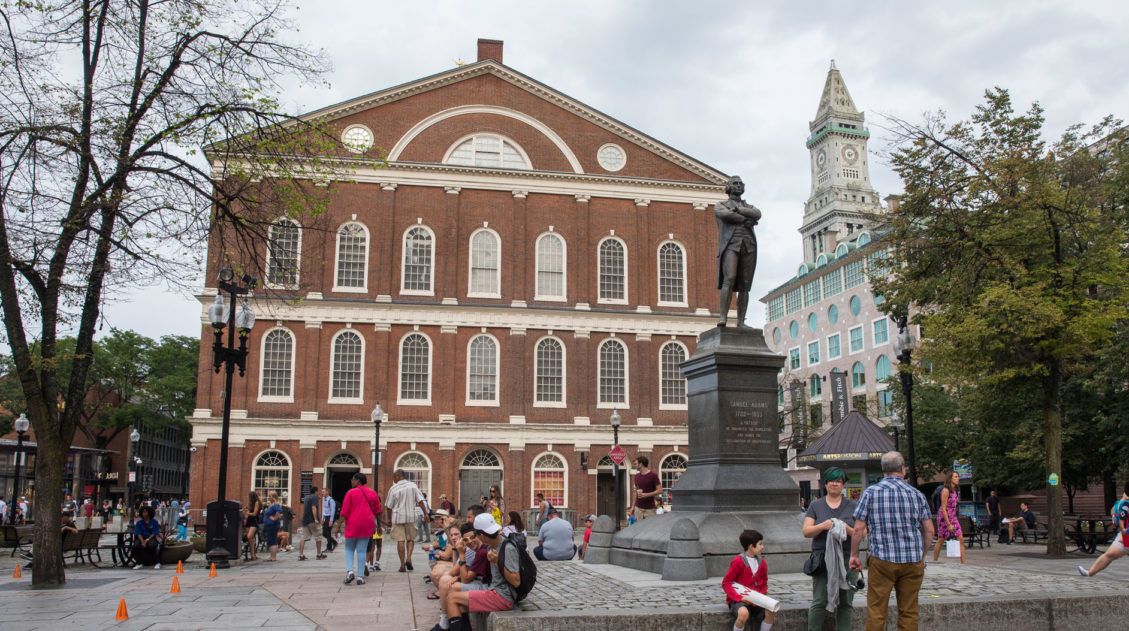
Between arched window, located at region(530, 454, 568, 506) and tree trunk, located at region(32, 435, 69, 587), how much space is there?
2625 centimetres

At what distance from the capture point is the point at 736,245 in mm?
13523

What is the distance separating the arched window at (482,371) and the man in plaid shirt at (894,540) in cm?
3273

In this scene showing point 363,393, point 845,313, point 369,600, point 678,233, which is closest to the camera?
point 369,600

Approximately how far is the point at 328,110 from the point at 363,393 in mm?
12824

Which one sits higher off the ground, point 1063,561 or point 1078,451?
point 1078,451

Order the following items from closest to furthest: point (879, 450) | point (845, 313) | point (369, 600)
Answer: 1. point (369, 600)
2. point (879, 450)
3. point (845, 313)

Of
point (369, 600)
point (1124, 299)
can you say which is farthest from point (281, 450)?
point (1124, 299)

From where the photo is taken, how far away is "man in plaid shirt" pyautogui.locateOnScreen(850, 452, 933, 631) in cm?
750

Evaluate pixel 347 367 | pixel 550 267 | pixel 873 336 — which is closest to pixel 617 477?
pixel 550 267

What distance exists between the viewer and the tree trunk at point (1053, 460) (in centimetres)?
1975

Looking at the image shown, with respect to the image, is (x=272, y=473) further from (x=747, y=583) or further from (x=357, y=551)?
(x=747, y=583)

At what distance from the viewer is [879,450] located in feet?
90.0

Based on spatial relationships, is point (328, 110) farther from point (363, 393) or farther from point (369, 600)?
point (369, 600)

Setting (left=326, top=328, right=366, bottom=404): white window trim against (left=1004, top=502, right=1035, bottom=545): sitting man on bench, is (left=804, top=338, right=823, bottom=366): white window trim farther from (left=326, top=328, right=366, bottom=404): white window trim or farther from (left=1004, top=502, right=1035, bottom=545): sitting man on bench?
(left=1004, top=502, right=1035, bottom=545): sitting man on bench
